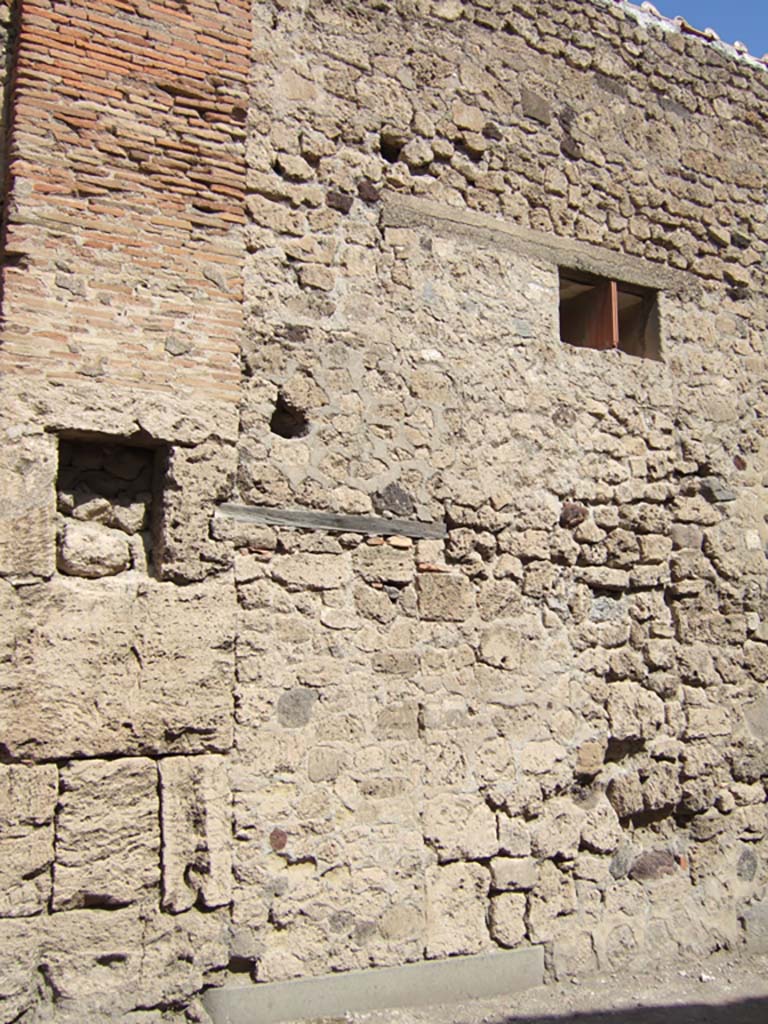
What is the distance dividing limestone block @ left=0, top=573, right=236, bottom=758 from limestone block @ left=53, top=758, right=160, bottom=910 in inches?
3.5

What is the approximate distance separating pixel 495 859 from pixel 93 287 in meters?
3.10

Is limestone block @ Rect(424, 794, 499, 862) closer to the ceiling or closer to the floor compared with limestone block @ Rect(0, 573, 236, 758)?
closer to the floor

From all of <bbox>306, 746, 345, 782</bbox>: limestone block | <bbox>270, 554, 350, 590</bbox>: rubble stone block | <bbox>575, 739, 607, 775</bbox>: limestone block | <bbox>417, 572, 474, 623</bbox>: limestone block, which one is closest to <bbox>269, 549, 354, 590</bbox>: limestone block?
<bbox>270, 554, 350, 590</bbox>: rubble stone block

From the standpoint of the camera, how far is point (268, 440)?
Answer: 4.51m

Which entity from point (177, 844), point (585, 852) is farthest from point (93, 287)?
point (585, 852)

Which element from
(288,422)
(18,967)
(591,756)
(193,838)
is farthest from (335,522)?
(18,967)

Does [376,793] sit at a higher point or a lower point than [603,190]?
lower

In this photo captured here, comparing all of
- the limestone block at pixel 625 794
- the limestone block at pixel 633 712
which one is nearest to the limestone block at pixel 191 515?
the limestone block at pixel 633 712

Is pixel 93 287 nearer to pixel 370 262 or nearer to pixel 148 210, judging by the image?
pixel 148 210

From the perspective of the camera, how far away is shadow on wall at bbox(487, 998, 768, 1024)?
4.46m

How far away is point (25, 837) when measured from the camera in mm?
3770

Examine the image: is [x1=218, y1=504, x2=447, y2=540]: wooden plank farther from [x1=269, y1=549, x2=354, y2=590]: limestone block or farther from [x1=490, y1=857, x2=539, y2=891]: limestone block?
[x1=490, y1=857, x2=539, y2=891]: limestone block

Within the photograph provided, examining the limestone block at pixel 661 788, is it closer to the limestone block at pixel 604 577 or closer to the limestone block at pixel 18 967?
the limestone block at pixel 604 577

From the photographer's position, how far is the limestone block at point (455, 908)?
178 inches
